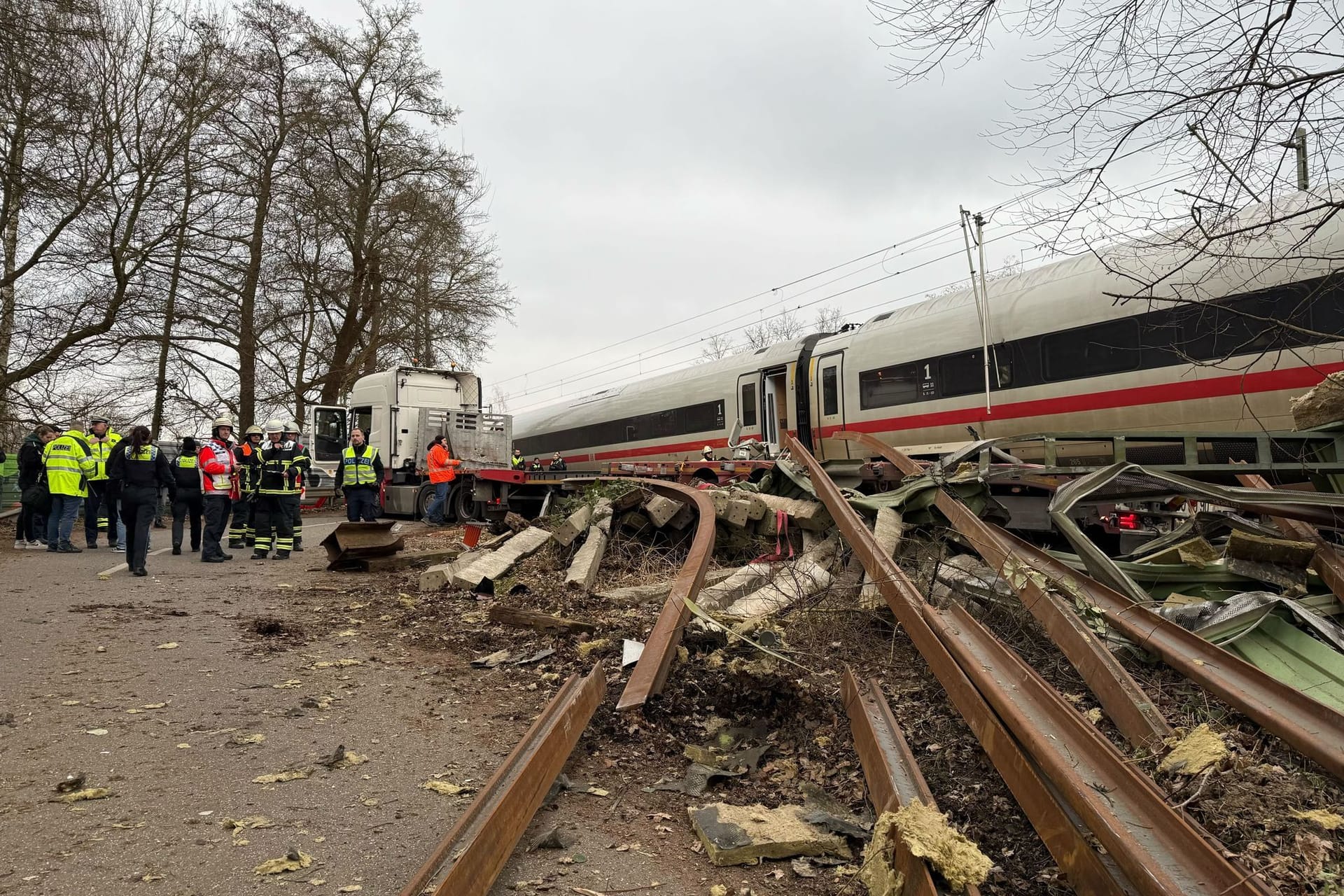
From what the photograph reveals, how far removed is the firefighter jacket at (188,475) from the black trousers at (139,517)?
140 centimetres

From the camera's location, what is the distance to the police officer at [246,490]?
33.8 feet

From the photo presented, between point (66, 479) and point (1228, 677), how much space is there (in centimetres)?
1300

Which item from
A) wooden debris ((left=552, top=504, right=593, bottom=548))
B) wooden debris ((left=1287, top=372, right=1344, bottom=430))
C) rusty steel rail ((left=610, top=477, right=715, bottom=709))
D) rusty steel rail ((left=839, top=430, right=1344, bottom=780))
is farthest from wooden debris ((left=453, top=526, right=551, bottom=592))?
wooden debris ((left=1287, top=372, right=1344, bottom=430))

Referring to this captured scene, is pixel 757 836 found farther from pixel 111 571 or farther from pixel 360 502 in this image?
pixel 360 502

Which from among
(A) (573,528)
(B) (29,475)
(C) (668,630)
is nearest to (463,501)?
(B) (29,475)

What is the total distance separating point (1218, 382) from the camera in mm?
8766

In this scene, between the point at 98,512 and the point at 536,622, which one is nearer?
the point at 536,622

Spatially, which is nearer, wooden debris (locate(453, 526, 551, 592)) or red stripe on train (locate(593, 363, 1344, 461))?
wooden debris (locate(453, 526, 551, 592))

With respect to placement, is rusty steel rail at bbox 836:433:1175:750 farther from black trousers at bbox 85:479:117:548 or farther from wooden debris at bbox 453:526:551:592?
black trousers at bbox 85:479:117:548

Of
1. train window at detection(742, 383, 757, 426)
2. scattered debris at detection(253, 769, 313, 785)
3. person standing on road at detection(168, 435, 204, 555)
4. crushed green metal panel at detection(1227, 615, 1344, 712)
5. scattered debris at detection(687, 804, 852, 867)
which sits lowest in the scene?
scattered debris at detection(687, 804, 852, 867)

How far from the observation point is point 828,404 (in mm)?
→ 13914

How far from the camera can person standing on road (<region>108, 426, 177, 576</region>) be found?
8477 mm

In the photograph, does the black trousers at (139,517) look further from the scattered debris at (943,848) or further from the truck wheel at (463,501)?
the scattered debris at (943,848)

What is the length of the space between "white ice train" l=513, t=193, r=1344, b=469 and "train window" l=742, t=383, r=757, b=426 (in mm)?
38
